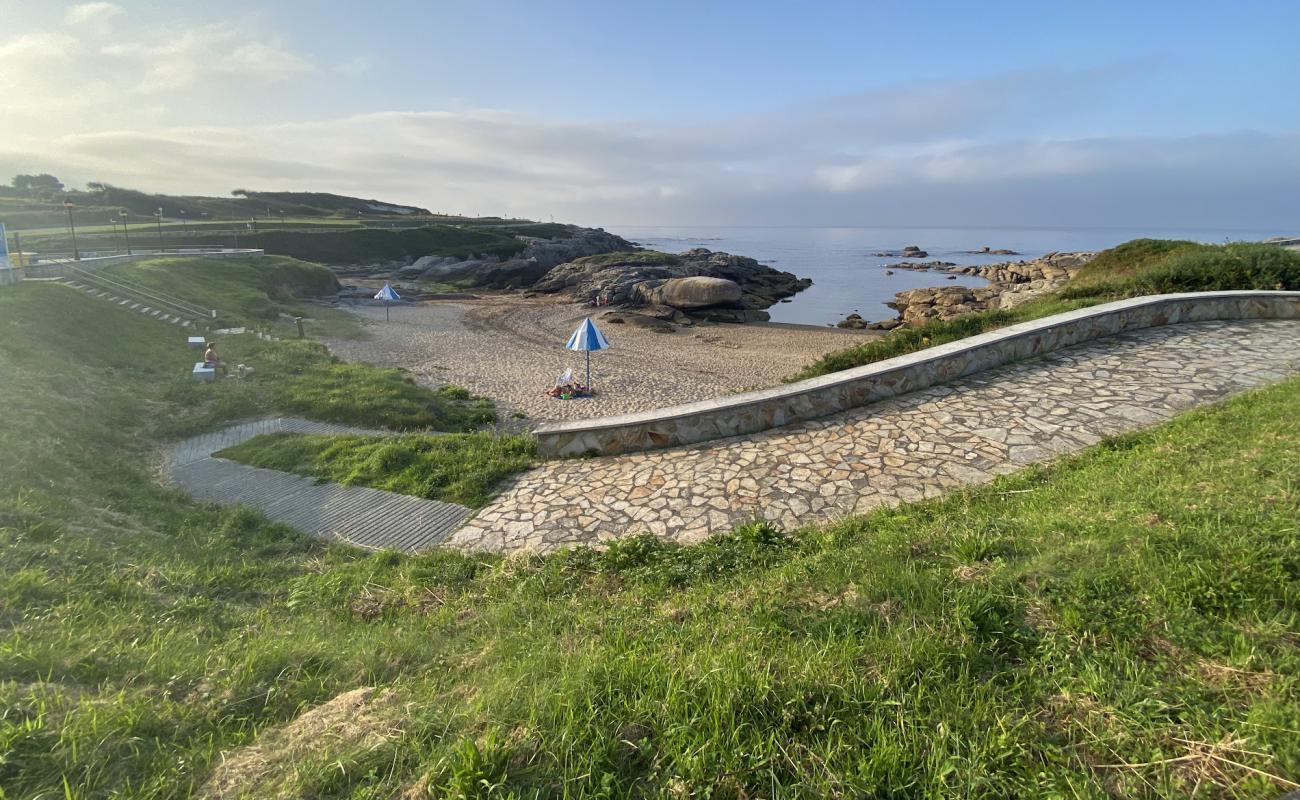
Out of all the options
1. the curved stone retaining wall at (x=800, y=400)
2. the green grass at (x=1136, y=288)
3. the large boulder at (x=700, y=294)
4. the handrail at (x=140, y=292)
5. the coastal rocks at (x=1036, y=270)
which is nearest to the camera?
the curved stone retaining wall at (x=800, y=400)

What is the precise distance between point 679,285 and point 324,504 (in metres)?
35.3

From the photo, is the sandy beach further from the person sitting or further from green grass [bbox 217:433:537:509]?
green grass [bbox 217:433:537:509]

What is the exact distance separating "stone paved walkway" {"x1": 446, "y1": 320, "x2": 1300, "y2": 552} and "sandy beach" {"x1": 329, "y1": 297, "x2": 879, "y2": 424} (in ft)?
29.5

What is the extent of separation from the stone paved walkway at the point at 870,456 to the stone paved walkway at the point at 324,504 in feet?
1.98

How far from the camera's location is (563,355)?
26.7m

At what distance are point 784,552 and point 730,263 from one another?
5723cm

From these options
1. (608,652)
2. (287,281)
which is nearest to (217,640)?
(608,652)

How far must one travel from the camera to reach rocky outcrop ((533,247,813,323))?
40.0m

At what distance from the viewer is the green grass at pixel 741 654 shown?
219 cm

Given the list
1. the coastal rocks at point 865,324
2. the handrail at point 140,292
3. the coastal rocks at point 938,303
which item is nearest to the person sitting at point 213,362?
the handrail at point 140,292

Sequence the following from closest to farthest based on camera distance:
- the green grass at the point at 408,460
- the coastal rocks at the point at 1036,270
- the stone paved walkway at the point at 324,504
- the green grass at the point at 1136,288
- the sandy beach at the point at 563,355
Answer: the stone paved walkway at the point at 324,504 < the green grass at the point at 408,460 < the green grass at the point at 1136,288 < the sandy beach at the point at 563,355 < the coastal rocks at the point at 1036,270

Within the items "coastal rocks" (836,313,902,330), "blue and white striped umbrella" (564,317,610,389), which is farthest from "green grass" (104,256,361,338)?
"coastal rocks" (836,313,902,330)

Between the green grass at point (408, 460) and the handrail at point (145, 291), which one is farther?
the handrail at point (145, 291)

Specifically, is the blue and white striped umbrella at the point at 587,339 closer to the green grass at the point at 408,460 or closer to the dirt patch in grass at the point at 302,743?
the green grass at the point at 408,460
